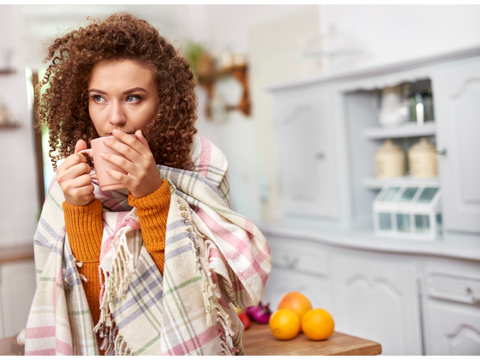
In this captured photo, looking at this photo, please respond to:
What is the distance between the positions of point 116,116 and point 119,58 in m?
0.10

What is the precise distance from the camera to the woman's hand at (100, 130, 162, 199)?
604 millimetres

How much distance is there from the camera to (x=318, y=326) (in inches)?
35.9

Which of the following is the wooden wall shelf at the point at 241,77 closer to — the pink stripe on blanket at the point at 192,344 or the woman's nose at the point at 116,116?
the woman's nose at the point at 116,116

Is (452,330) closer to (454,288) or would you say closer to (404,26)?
(454,288)

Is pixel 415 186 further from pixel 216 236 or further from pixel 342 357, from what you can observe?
pixel 216 236

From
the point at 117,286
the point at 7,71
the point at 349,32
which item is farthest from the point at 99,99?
the point at 7,71

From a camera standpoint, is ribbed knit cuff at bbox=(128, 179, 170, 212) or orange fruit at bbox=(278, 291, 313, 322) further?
orange fruit at bbox=(278, 291, 313, 322)

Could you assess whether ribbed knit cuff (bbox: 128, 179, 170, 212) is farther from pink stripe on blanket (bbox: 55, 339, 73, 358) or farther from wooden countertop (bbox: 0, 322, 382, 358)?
wooden countertop (bbox: 0, 322, 382, 358)

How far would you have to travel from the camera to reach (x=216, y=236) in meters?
0.68

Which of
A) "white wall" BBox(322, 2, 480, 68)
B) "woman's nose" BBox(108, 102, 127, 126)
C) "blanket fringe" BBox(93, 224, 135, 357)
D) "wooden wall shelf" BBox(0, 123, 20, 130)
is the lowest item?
"blanket fringe" BBox(93, 224, 135, 357)

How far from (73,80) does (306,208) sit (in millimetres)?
1811

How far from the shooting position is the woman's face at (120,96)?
70cm

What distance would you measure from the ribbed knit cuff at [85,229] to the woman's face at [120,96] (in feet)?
0.41

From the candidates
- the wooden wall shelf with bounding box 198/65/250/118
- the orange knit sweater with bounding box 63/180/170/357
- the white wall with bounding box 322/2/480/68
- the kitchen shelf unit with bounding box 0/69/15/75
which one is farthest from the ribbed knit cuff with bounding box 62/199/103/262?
the kitchen shelf unit with bounding box 0/69/15/75
